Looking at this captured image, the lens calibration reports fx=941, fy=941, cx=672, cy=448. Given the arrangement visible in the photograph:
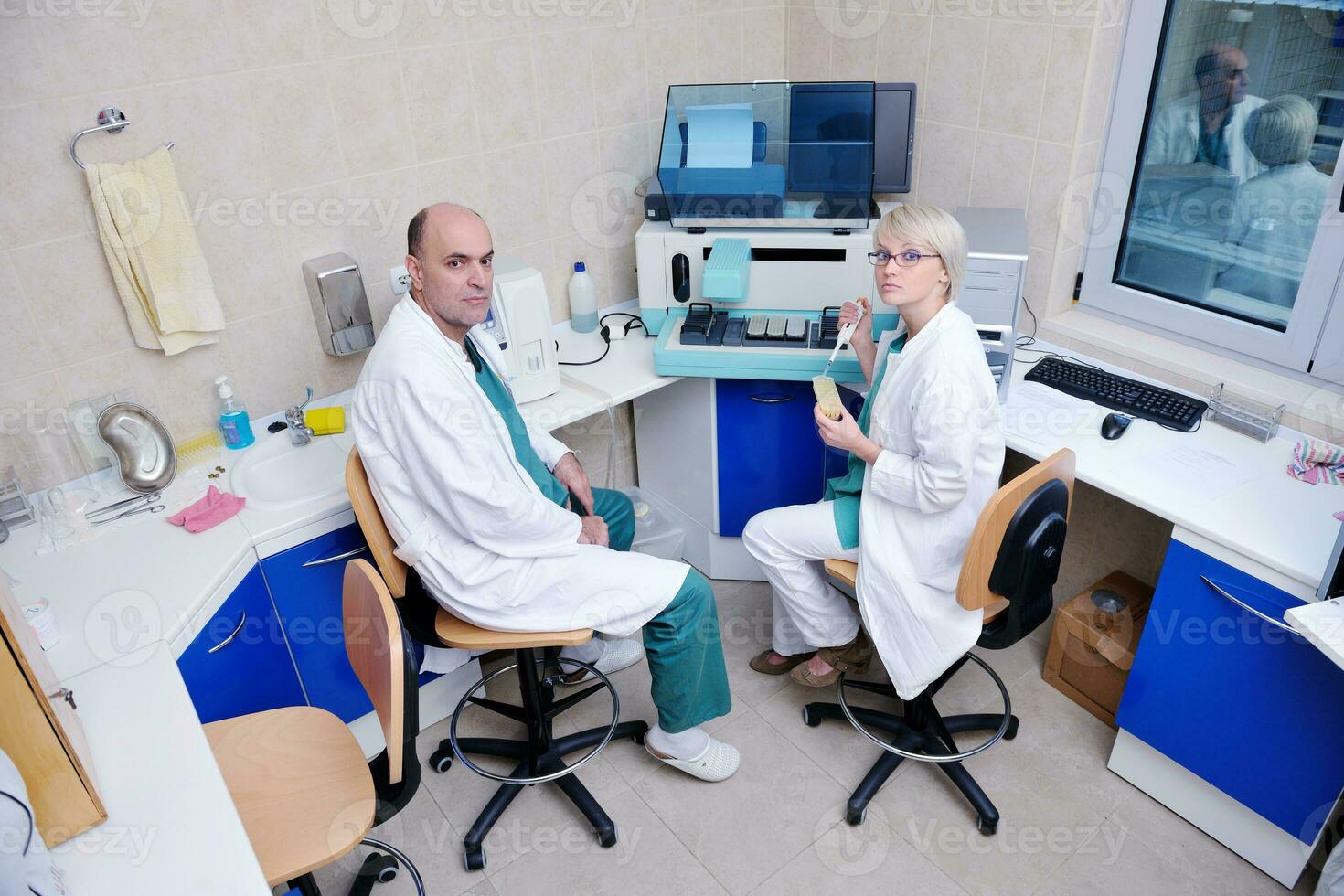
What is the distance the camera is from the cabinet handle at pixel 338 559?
2.24 meters

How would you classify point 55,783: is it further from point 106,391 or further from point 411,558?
point 106,391

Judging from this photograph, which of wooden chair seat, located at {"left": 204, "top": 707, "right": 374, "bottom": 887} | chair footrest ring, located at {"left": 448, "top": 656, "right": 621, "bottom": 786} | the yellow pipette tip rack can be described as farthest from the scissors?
the yellow pipette tip rack

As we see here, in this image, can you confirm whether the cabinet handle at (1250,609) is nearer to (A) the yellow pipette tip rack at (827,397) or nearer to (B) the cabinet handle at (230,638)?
(A) the yellow pipette tip rack at (827,397)

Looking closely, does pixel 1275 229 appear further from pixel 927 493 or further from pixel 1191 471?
pixel 927 493

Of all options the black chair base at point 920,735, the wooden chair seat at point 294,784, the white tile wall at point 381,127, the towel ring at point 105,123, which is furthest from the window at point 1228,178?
the towel ring at point 105,123

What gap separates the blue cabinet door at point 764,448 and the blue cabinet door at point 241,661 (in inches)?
55.4

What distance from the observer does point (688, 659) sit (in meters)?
2.26

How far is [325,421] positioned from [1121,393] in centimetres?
216

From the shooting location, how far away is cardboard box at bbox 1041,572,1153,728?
2.53 meters

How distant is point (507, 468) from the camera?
211 centimetres

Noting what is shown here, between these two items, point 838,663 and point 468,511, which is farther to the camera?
point 838,663

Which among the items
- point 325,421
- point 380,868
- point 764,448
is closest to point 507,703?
point 380,868

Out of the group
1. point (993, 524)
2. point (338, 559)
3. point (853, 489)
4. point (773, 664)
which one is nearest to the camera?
point (993, 524)

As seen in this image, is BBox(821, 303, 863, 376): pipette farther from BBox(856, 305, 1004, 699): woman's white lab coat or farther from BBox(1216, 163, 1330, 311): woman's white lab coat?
BBox(1216, 163, 1330, 311): woman's white lab coat
